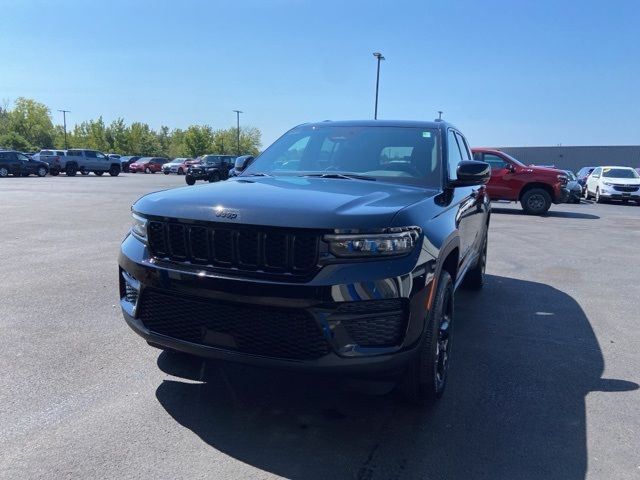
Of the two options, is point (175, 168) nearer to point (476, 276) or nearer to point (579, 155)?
point (579, 155)

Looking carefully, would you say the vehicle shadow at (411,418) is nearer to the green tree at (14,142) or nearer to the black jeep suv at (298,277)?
the black jeep suv at (298,277)


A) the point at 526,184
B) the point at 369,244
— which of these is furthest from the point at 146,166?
the point at 369,244

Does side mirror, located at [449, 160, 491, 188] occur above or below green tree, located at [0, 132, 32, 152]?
above

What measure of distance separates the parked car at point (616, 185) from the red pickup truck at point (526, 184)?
330 inches

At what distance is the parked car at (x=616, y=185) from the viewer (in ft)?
76.1

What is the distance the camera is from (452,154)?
15.0 feet

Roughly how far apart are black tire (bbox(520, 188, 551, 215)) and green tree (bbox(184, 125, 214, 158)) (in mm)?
84359

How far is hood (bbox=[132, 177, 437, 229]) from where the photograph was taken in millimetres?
2705

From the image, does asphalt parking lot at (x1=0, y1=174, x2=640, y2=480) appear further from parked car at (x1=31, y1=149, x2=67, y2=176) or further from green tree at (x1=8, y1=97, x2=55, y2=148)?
green tree at (x1=8, y1=97, x2=55, y2=148)

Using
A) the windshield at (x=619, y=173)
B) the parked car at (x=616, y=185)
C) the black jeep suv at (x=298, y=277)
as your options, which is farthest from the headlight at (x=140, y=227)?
the windshield at (x=619, y=173)

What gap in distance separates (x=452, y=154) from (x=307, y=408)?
2498mm

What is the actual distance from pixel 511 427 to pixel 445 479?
75 centimetres

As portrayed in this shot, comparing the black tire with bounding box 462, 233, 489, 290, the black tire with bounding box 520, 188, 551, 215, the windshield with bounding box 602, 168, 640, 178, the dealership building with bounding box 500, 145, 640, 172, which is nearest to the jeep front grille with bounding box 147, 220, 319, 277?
the black tire with bounding box 462, 233, 489, 290

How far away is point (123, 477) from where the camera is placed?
2566mm
